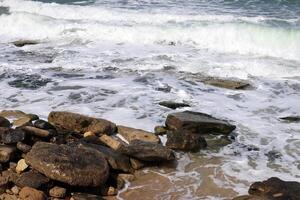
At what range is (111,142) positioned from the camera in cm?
587

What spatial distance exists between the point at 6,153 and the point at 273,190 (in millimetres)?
2889

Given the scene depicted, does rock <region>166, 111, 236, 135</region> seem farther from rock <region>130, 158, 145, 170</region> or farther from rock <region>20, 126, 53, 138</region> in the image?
rock <region>20, 126, 53, 138</region>

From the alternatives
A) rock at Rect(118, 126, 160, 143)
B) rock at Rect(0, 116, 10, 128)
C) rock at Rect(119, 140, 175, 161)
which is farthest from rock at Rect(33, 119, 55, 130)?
rock at Rect(119, 140, 175, 161)

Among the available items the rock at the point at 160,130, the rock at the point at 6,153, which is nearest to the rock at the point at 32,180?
the rock at the point at 6,153

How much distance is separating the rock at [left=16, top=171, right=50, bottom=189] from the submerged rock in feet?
6.41

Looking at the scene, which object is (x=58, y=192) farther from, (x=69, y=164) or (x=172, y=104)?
(x=172, y=104)

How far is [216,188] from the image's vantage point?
515cm

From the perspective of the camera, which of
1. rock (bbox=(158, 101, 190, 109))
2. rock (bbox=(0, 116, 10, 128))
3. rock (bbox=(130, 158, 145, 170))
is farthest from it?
rock (bbox=(158, 101, 190, 109))

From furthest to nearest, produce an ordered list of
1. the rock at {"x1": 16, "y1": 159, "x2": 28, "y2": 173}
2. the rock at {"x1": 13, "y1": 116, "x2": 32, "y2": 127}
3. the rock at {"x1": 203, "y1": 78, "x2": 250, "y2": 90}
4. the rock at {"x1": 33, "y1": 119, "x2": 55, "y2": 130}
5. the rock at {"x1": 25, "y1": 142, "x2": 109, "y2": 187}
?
the rock at {"x1": 203, "y1": 78, "x2": 250, "y2": 90} < the rock at {"x1": 13, "y1": 116, "x2": 32, "y2": 127} < the rock at {"x1": 33, "y1": 119, "x2": 55, "y2": 130} < the rock at {"x1": 16, "y1": 159, "x2": 28, "y2": 173} < the rock at {"x1": 25, "y1": 142, "x2": 109, "y2": 187}

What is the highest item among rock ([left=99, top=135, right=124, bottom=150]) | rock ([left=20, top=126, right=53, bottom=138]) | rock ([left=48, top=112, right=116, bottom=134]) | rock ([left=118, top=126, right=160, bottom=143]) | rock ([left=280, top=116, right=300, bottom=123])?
rock ([left=20, top=126, right=53, bottom=138])

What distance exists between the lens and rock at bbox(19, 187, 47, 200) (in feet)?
15.1

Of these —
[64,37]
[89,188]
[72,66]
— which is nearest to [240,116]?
[89,188]

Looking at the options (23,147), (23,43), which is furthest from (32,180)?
(23,43)

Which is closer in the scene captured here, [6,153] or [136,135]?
[6,153]
